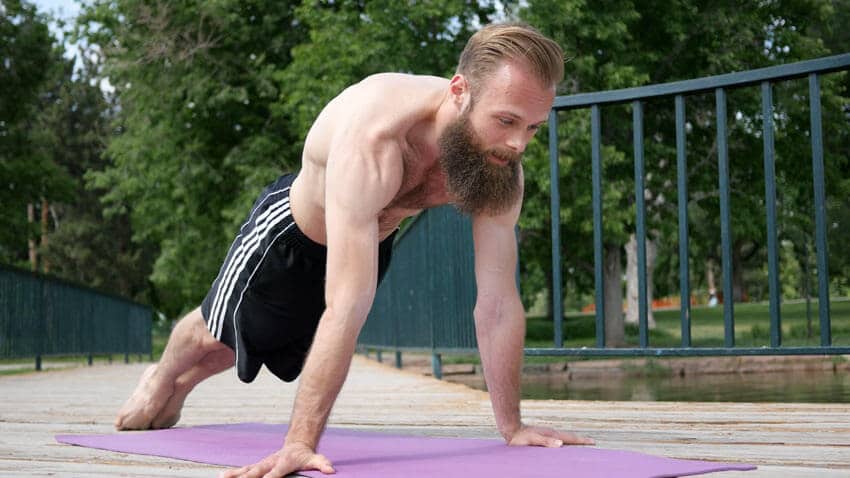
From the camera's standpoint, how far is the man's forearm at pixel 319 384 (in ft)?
7.00

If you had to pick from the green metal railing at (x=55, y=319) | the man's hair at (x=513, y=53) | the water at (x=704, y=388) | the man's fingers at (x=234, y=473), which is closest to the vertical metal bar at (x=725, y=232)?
the man's hair at (x=513, y=53)

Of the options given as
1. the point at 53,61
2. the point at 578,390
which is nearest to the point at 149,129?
the point at 53,61

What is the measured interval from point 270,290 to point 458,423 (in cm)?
86

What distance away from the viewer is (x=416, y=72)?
57.9 ft

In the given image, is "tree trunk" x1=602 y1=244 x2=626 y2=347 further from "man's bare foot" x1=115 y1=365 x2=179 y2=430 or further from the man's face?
the man's face

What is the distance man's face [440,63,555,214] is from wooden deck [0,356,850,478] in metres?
0.73

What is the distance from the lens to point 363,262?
2232 mm

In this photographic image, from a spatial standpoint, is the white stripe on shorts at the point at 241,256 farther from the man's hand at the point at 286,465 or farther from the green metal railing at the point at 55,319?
the green metal railing at the point at 55,319

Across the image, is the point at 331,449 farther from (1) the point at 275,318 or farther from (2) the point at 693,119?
(2) the point at 693,119

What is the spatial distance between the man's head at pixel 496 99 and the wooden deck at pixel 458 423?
2.65ft

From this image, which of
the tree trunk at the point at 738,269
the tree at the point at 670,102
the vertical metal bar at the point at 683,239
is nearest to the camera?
the vertical metal bar at the point at 683,239

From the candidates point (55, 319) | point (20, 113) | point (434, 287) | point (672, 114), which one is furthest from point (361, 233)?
point (20, 113)

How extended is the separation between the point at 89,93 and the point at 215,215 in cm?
1953

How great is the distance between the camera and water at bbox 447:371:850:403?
7.28 m
